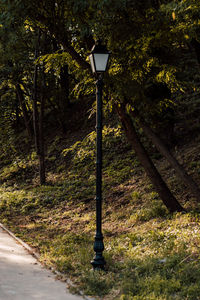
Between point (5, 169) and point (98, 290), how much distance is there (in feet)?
62.1

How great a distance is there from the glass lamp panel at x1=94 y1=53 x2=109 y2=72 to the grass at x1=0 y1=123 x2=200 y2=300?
3.76m

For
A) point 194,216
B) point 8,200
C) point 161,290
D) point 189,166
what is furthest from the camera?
point 8,200

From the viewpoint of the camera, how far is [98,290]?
6.12 meters

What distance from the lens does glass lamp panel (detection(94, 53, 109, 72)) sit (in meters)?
7.10

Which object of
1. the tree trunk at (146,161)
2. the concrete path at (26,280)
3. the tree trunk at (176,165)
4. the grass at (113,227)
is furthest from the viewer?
the tree trunk at (146,161)

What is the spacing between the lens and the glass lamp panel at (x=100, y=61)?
23.3 feet

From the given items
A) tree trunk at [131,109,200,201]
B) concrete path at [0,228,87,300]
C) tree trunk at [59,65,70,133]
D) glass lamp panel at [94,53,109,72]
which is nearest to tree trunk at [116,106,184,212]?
tree trunk at [131,109,200,201]

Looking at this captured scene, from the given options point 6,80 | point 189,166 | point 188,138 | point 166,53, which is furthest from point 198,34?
point 6,80

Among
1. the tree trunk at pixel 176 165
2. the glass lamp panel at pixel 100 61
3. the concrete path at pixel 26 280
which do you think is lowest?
the concrete path at pixel 26 280

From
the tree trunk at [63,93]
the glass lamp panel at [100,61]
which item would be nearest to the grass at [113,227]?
the glass lamp panel at [100,61]

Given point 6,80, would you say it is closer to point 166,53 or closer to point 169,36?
point 166,53

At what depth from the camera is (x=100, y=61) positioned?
711cm

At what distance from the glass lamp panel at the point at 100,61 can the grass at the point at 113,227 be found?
3.76 m

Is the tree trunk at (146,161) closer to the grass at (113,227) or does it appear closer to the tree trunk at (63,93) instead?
the grass at (113,227)
